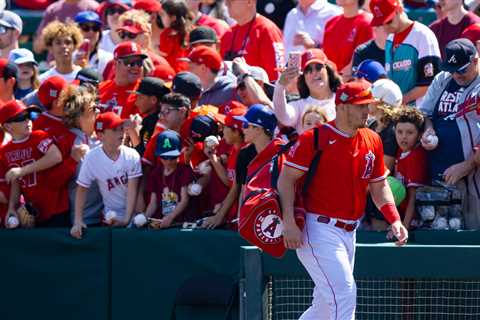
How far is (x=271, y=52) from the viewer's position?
1029 cm

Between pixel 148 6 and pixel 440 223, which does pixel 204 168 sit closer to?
pixel 440 223

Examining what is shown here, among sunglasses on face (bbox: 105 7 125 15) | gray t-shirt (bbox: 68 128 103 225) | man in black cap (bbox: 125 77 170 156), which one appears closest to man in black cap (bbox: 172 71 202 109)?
man in black cap (bbox: 125 77 170 156)

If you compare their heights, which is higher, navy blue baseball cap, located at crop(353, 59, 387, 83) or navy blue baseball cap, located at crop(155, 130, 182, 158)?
navy blue baseball cap, located at crop(353, 59, 387, 83)

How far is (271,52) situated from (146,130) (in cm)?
159

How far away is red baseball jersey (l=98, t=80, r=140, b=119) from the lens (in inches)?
377

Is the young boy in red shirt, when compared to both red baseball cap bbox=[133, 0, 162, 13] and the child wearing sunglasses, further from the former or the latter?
red baseball cap bbox=[133, 0, 162, 13]

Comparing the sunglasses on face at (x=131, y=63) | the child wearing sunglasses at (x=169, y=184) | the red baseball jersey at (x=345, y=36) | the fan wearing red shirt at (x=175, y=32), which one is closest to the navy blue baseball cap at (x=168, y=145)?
the child wearing sunglasses at (x=169, y=184)

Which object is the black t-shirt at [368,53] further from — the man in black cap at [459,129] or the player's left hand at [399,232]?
the player's left hand at [399,232]

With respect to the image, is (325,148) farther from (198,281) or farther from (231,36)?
(231,36)

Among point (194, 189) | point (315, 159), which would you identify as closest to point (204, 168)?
point (194, 189)

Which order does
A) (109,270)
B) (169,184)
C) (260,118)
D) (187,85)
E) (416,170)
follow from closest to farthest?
(260,118), (416,170), (169,184), (109,270), (187,85)

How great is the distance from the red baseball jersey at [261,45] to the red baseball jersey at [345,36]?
17.3 inches

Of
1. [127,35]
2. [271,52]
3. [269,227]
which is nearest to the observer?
[269,227]

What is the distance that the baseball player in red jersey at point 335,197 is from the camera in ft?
22.5
